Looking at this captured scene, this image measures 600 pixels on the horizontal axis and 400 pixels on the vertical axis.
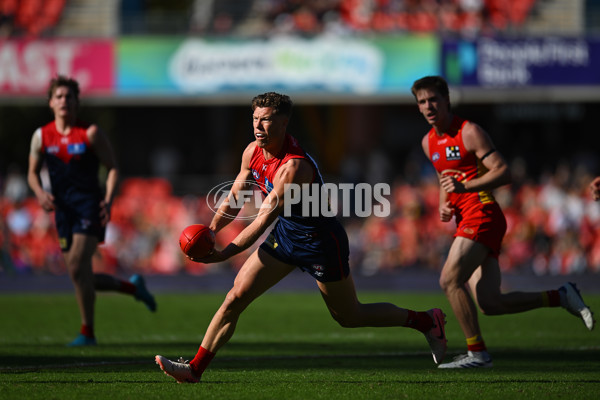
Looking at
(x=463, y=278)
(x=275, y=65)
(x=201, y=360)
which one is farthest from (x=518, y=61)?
(x=201, y=360)

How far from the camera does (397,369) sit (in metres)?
8.29

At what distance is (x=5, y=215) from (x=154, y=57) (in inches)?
212

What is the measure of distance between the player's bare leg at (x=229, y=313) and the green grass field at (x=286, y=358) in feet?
0.42

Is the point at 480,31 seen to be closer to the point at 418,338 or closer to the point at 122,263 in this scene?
the point at 122,263

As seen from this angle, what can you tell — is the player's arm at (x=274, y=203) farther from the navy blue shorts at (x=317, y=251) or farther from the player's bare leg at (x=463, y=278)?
the player's bare leg at (x=463, y=278)

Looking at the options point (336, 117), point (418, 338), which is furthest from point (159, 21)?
point (418, 338)

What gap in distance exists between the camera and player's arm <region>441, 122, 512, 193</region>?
798 cm

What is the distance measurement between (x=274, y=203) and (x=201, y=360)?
4.29 feet

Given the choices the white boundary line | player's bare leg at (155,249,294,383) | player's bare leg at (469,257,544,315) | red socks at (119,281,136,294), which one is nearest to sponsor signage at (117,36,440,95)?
red socks at (119,281,136,294)


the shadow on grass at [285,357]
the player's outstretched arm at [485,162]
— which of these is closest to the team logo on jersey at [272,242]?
the shadow on grass at [285,357]

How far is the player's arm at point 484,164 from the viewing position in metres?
7.98

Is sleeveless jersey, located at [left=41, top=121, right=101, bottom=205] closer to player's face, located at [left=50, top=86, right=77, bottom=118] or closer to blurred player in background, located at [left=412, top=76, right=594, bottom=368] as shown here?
player's face, located at [left=50, top=86, right=77, bottom=118]

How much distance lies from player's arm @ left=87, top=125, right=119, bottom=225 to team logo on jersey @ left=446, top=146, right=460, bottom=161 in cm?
370

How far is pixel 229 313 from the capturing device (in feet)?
23.4
